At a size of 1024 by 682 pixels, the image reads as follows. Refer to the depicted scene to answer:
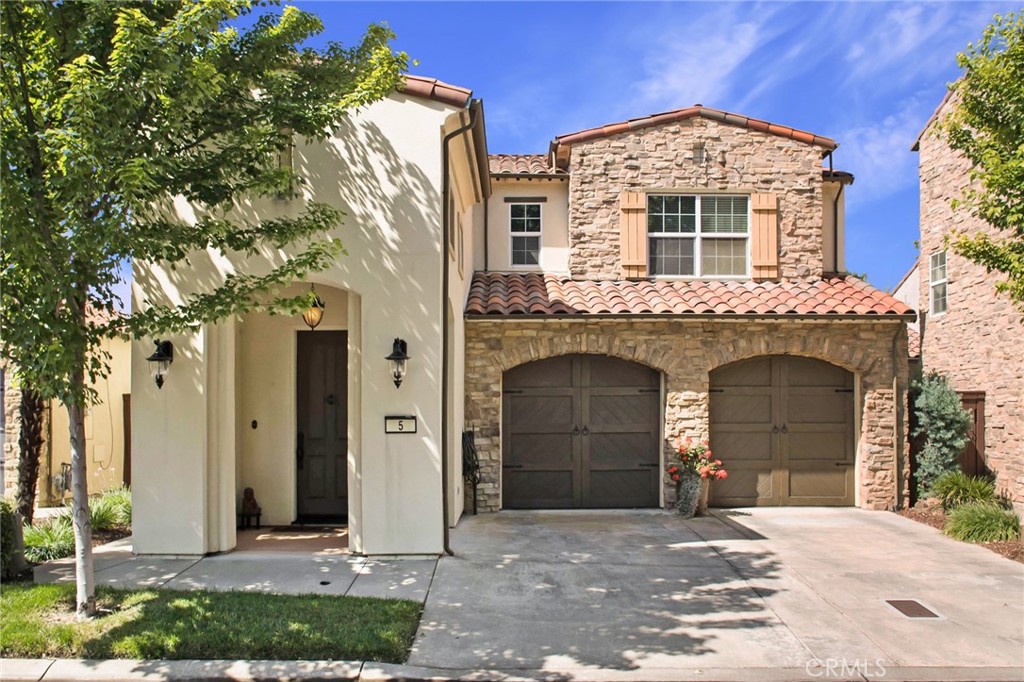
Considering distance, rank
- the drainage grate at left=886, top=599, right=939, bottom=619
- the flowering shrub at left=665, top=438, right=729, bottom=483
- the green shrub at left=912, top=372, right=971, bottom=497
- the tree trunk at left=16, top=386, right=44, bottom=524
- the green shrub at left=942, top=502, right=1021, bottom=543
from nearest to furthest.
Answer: the drainage grate at left=886, top=599, right=939, bottom=619, the tree trunk at left=16, top=386, right=44, bottom=524, the green shrub at left=942, top=502, right=1021, bottom=543, the flowering shrub at left=665, top=438, right=729, bottom=483, the green shrub at left=912, top=372, right=971, bottom=497

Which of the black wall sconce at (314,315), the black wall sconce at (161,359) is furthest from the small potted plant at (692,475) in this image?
the black wall sconce at (161,359)

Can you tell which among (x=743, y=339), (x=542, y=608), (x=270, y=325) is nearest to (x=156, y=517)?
(x=270, y=325)

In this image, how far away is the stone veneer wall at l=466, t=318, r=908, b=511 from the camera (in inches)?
433

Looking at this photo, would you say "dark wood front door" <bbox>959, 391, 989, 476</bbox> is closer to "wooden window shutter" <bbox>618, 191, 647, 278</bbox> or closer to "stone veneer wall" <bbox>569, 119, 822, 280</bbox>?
"stone veneer wall" <bbox>569, 119, 822, 280</bbox>

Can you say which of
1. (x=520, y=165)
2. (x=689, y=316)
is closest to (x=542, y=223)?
(x=520, y=165)

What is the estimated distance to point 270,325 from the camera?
963 cm

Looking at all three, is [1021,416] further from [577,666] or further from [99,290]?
[99,290]

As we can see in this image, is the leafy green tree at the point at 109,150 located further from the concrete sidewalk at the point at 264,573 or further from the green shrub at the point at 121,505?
the green shrub at the point at 121,505

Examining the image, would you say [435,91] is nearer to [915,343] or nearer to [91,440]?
[91,440]

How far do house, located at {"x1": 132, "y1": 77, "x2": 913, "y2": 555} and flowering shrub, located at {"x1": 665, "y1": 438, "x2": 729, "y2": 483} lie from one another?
37cm

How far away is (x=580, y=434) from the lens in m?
11.4

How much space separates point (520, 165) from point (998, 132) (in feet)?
26.0

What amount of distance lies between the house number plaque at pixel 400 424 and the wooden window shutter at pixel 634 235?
231 inches

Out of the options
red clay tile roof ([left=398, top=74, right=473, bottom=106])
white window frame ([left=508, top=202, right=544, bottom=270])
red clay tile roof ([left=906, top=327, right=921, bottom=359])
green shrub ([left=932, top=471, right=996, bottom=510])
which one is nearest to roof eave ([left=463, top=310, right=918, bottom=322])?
white window frame ([left=508, top=202, right=544, bottom=270])
